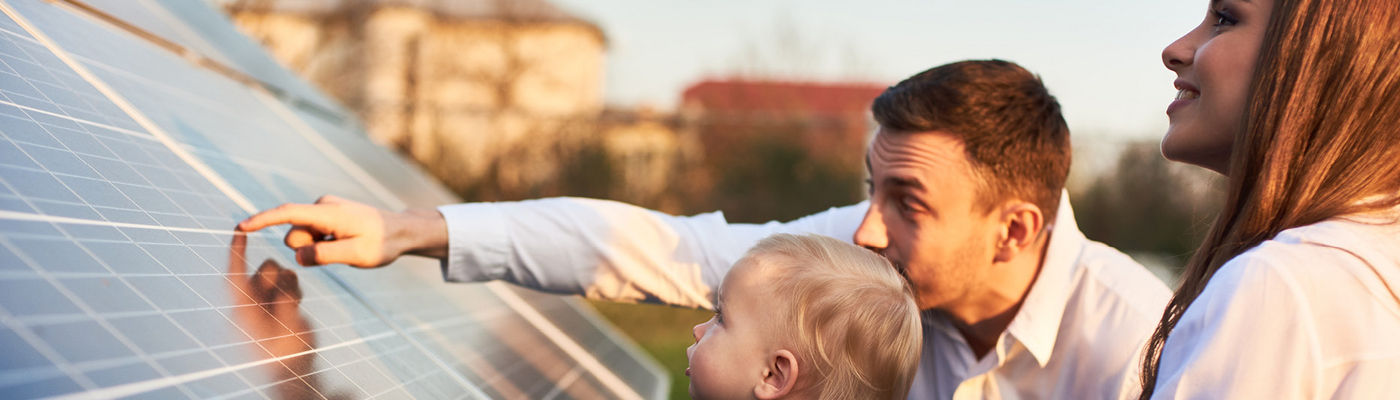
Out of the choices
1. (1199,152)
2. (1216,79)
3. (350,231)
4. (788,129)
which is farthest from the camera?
(788,129)

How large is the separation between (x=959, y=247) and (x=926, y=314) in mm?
274

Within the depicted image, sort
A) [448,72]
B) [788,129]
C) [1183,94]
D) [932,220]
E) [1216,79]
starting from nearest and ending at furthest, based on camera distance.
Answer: [1216,79] < [1183,94] < [932,220] < [788,129] < [448,72]

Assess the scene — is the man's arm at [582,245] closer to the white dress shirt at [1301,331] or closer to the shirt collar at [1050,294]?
the shirt collar at [1050,294]

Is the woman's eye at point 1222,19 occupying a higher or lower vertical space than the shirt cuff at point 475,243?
higher

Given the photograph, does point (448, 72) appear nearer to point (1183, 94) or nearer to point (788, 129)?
point (788, 129)

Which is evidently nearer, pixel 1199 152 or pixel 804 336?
pixel 1199 152

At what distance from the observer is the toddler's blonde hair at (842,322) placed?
208cm

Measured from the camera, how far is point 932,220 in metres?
2.81

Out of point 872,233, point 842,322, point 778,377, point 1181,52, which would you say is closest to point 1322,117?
point 1181,52

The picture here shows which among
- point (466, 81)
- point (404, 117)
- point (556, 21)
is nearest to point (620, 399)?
point (404, 117)

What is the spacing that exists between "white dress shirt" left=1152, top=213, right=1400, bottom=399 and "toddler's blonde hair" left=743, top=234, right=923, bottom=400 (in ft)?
2.50

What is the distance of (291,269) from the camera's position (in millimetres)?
1940

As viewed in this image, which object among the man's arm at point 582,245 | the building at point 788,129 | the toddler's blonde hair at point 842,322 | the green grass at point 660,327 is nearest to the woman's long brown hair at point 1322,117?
the toddler's blonde hair at point 842,322

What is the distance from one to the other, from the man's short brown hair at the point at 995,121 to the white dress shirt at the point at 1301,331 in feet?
4.87
